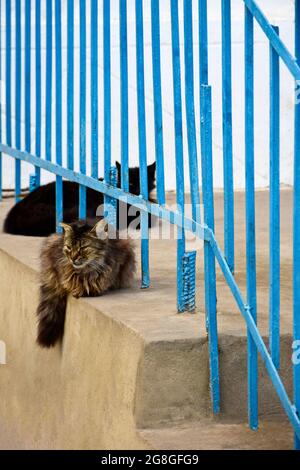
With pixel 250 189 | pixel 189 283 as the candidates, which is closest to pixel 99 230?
pixel 189 283

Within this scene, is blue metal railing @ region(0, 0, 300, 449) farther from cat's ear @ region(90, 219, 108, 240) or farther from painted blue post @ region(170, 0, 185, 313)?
cat's ear @ region(90, 219, 108, 240)

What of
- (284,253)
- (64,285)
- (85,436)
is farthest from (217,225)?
(85,436)

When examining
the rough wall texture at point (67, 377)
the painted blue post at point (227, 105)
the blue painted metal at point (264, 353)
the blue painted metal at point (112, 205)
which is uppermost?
the painted blue post at point (227, 105)

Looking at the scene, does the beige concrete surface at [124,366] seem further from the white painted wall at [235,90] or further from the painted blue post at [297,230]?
the white painted wall at [235,90]

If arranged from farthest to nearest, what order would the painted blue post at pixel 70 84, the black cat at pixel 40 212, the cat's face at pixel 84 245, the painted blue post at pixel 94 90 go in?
the black cat at pixel 40 212 < the painted blue post at pixel 70 84 < the painted blue post at pixel 94 90 < the cat's face at pixel 84 245

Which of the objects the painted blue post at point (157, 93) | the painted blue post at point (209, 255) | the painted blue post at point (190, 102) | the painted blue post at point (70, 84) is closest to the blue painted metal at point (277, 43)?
the painted blue post at point (209, 255)

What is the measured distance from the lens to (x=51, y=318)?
468 centimetres

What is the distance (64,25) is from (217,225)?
281cm

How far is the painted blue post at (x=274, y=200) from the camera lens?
11.2ft

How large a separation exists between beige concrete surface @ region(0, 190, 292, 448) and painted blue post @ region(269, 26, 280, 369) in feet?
1.28

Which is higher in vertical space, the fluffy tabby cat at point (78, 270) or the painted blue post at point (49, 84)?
the painted blue post at point (49, 84)

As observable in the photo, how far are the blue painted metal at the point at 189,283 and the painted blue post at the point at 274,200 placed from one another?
730 mm

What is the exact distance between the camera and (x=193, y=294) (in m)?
4.29
